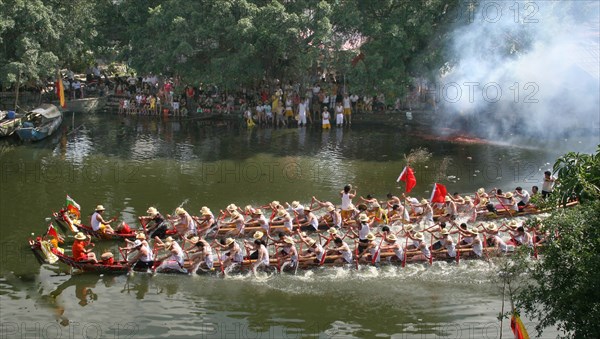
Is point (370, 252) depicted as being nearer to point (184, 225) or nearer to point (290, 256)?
point (290, 256)

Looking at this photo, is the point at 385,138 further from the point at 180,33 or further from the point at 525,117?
the point at 180,33

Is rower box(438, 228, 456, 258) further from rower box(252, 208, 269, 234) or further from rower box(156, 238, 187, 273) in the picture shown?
rower box(156, 238, 187, 273)

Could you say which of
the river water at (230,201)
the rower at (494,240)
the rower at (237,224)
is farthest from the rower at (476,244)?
the rower at (237,224)

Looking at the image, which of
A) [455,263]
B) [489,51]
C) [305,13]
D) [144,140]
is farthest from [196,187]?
[489,51]

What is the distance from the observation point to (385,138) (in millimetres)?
33938

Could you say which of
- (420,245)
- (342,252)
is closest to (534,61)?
(420,245)

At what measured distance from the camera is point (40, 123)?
34.0 metres

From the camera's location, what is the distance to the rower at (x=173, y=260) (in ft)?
62.3

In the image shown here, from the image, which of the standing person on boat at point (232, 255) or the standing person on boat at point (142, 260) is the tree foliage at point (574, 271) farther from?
the standing person on boat at point (142, 260)

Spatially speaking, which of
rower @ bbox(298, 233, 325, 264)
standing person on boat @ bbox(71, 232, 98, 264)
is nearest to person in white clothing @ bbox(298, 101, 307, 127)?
rower @ bbox(298, 233, 325, 264)

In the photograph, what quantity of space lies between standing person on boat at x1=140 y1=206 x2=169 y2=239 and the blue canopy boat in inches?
537

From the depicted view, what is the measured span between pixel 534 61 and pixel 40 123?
2236cm

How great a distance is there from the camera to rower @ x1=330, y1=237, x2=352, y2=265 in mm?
19594

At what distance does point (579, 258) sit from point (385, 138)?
74.9 ft
